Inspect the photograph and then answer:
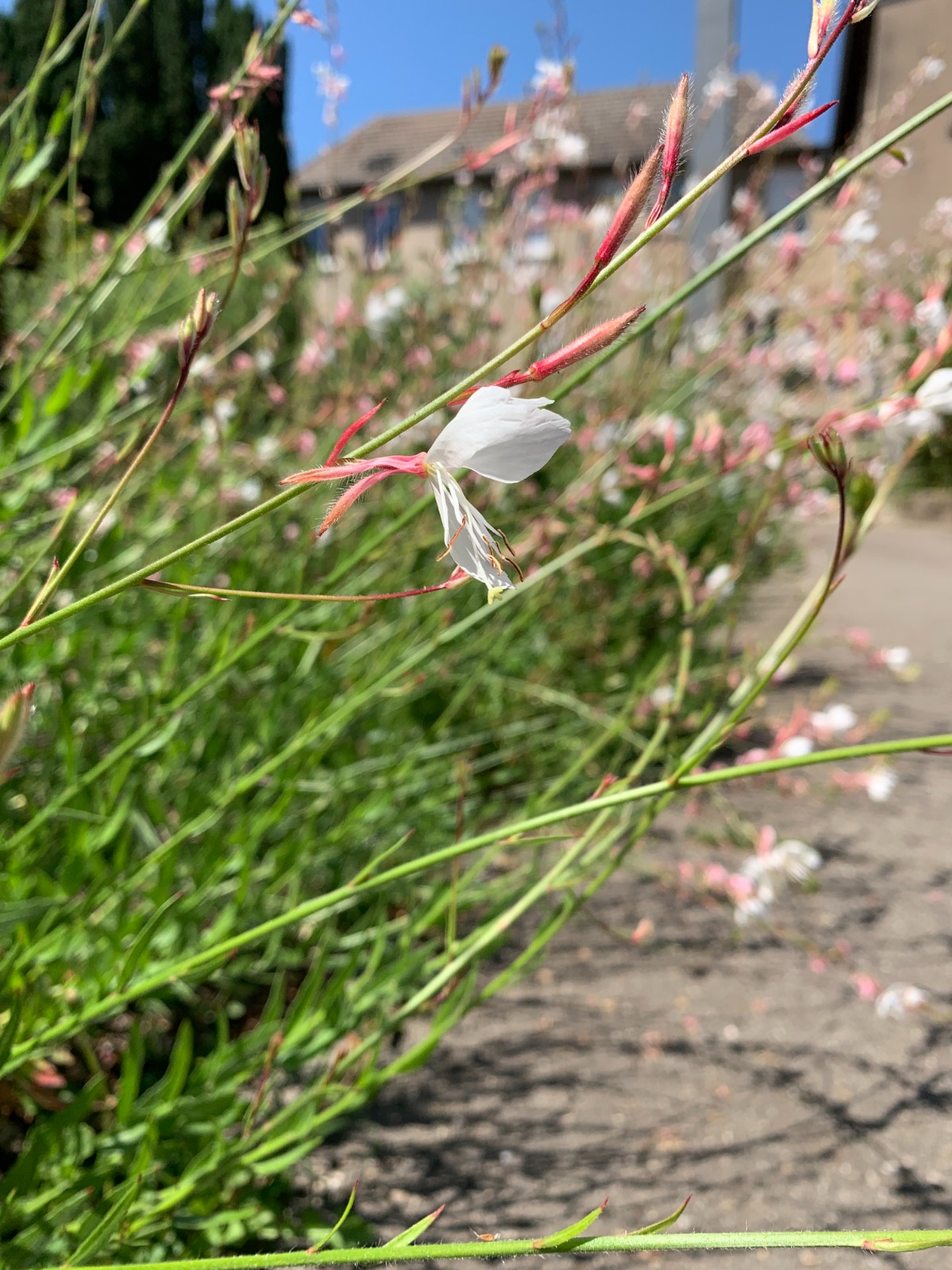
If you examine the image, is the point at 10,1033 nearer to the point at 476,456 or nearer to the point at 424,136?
the point at 476,456

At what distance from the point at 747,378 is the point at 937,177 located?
8.54 meters

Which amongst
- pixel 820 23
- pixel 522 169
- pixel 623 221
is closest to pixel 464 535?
pixel 623 221

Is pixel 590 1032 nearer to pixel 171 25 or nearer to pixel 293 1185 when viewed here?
pixel 293 1185

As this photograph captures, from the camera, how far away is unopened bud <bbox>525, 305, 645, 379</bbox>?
39 centimetres

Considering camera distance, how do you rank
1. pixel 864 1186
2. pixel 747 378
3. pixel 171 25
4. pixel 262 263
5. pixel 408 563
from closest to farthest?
pixel 864 1186 < pixel 408 563 < pixel 747 378 < pixel 262 263 < pixel 171 25

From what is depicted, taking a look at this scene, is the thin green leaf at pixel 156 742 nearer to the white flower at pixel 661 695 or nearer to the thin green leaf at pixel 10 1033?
the thin green leaf at pixel 10 1033

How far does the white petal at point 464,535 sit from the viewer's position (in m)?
0.44

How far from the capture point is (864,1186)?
1313 mm

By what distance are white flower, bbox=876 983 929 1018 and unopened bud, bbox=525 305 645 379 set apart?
145cm

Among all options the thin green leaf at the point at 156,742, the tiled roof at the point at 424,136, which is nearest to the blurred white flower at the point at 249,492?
the thin green leaf at the point at 156,742

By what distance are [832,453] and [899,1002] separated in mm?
1362

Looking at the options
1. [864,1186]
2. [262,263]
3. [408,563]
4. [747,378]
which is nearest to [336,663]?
[408,563]

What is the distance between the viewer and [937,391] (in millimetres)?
963

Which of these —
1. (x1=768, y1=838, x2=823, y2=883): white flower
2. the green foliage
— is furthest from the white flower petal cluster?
the green foliage
